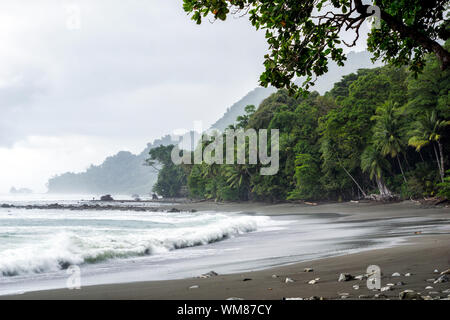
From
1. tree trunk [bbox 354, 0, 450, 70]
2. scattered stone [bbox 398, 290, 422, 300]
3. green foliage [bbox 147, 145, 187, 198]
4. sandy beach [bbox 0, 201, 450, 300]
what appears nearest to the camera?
scattered stone [bbox 398, 290, 422, 300]

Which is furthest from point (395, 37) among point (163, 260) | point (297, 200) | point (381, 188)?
point (297, 200)

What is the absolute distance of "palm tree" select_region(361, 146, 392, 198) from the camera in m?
38.4

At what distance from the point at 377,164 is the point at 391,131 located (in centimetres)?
353

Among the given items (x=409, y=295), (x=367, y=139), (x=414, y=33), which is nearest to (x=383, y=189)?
(x=367, y=139)

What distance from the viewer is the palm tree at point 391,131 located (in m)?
36.0

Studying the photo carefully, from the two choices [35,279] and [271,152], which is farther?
[271,152]

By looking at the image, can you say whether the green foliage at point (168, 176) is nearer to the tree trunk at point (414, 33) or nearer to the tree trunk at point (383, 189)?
the tree trunk at point (383, 189)

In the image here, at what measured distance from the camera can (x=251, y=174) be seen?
63.9 m

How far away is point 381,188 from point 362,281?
3637 centimetres

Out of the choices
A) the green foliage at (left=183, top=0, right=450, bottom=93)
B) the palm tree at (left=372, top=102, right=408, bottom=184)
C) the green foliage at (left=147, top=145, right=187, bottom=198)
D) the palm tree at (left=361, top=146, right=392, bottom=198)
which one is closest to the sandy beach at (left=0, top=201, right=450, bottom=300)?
the green foliage at (left=183, top=0, right=450, bottom=93)

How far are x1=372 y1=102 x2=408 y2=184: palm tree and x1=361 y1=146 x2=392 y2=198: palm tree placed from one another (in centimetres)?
136

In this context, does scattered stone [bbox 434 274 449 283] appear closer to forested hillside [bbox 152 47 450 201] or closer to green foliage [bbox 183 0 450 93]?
green foliage [bbox 183 0 450 93]

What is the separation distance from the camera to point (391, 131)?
36.5 m
